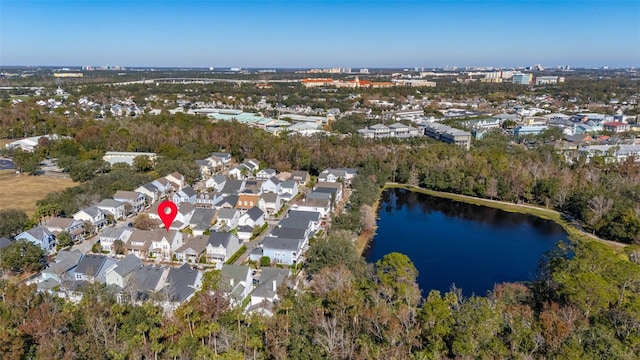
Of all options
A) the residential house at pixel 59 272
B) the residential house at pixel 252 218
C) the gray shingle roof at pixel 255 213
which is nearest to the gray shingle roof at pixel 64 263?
the residential house at pixel 59 272

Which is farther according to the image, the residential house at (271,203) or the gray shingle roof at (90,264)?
the residential house at (271,203)

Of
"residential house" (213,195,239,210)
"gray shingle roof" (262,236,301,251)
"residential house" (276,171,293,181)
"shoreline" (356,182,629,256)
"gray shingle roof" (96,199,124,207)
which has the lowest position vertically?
"shoreline" (356,182,629,256)

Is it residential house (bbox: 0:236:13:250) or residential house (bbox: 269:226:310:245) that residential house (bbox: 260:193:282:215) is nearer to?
residential house (bbox: 269:226:310:245)

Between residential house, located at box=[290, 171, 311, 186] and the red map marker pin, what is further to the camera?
residential house, located at box=[290, 171, 311, 186]

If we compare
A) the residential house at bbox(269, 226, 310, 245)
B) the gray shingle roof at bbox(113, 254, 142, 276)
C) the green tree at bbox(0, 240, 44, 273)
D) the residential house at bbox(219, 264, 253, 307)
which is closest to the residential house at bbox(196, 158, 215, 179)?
the residential house at bbox(269, 226, 310, 245)

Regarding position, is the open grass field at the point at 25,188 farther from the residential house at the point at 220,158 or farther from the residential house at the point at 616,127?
the residential house at the point at 616,127

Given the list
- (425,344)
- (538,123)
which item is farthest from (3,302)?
(538,123)

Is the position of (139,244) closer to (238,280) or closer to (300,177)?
(238,280)
